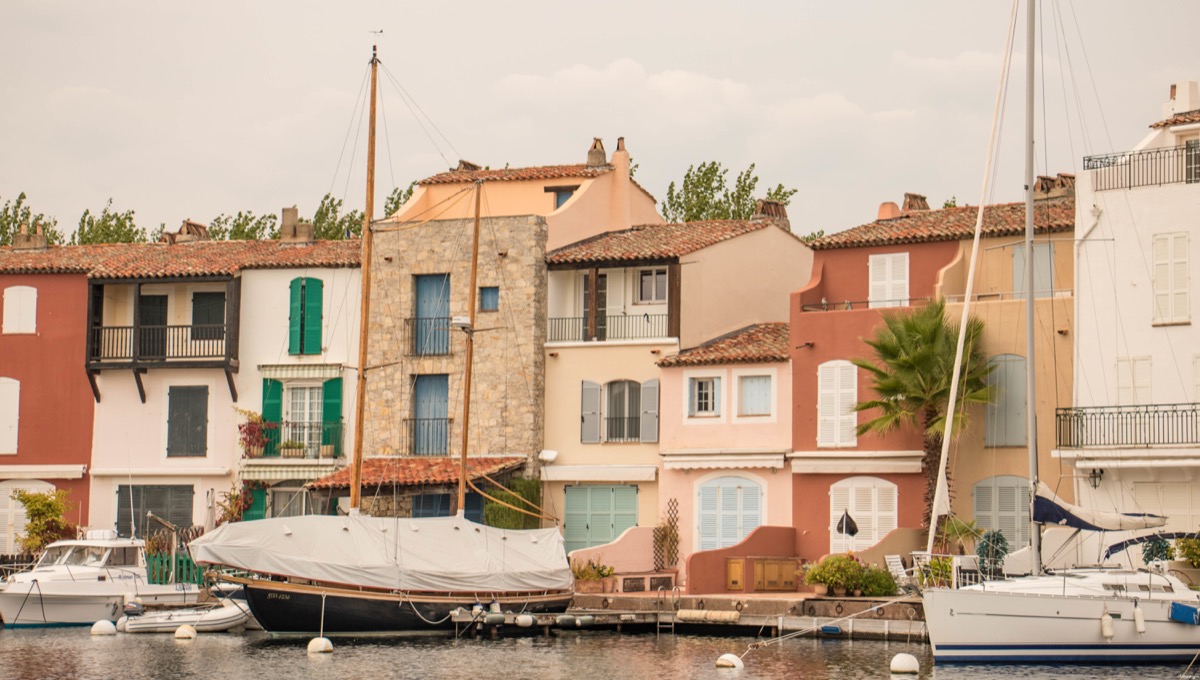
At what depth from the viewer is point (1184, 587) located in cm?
3369

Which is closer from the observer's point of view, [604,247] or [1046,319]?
[1046,319]

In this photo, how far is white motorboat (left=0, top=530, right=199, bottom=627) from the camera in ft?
141

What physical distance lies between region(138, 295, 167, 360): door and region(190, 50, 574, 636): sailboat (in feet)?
39.0

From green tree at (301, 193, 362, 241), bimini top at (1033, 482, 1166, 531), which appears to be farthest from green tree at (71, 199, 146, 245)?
bimini top at (1033, 482, 1166, 531)

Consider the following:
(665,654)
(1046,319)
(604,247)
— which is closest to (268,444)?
(604,247)

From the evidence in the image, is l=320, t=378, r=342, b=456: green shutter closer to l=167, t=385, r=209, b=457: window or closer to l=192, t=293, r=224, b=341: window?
l=167, t=385, r=209, b=457: window

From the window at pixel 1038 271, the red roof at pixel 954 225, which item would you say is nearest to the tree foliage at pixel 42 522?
the red roof at pixel 954 225

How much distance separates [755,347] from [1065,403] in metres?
8.75

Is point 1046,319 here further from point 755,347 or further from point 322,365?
point 322,365

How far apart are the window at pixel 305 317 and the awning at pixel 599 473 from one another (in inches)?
319

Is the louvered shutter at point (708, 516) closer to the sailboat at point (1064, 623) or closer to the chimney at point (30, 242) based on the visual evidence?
the sailboat at point (1064, 623)

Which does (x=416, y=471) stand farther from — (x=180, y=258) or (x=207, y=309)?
(x=180, y=258)

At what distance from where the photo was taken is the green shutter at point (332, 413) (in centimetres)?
5056

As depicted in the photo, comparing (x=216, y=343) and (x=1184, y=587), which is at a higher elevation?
(x=216, y=343)
